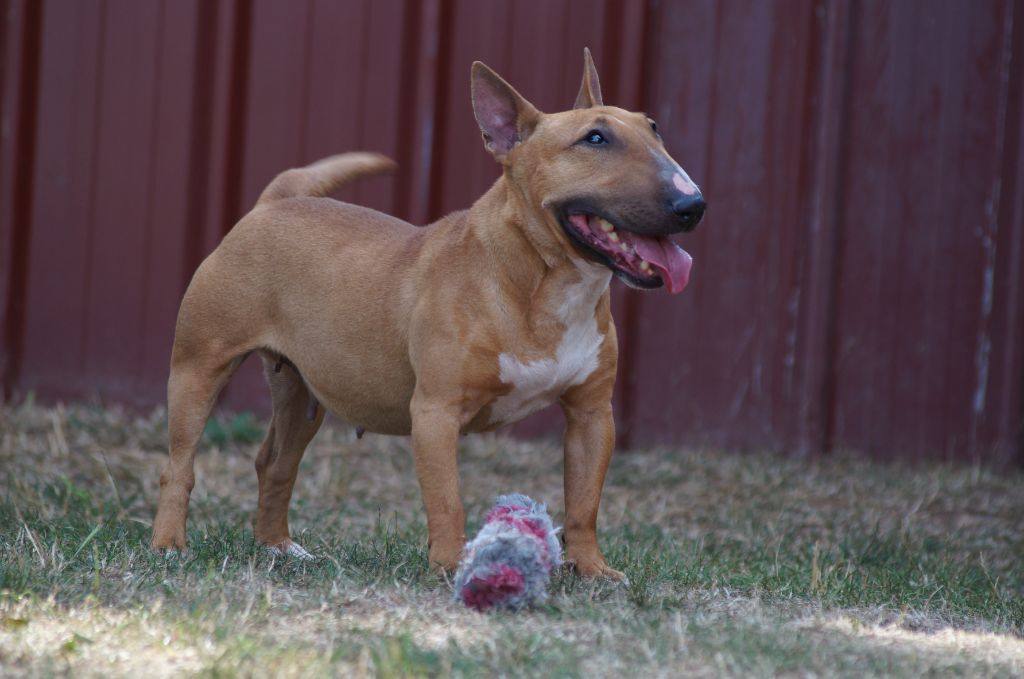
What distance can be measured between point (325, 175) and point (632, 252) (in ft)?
5.21

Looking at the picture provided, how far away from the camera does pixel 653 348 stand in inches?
276

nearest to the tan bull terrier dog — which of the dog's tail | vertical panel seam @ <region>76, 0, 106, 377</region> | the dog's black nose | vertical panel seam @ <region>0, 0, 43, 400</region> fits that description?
the dog's black nose

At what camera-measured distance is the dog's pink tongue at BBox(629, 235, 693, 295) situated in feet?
11.9

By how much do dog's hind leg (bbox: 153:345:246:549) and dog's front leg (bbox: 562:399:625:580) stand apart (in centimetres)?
121

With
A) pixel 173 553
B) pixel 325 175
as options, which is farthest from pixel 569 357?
pixel 325 175

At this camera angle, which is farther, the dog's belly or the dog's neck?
the dog's belly

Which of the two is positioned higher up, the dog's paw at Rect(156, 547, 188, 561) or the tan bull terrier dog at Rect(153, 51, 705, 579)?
the tan bull terrier dog at Rect(153, 51, 705, 579)

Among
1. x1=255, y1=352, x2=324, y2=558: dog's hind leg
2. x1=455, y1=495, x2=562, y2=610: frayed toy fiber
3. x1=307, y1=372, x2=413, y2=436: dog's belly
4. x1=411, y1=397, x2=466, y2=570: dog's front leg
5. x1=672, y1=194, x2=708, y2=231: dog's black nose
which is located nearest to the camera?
x1=455, y1=495, x2=562, y2=610: frayed toy fiber

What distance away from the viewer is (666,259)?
3.65 metres

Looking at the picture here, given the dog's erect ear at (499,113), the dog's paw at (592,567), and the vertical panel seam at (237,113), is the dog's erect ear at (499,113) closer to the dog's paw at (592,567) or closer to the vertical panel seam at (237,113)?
the dog's paw at (592,567)

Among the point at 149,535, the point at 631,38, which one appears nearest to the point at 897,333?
the point at 631,38

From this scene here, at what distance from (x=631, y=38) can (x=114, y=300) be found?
10.3ft

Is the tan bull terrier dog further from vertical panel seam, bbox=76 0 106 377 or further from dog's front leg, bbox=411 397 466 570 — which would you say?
vertical panel seam, bbox=76 0 106 377

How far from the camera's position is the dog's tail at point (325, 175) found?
4762 mm
